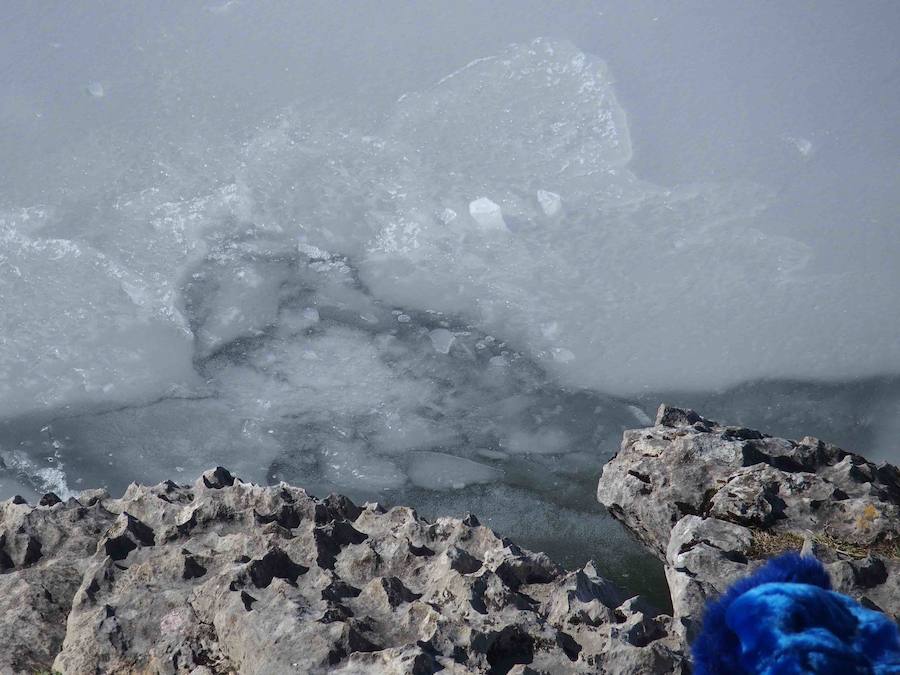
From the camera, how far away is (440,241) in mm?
5523

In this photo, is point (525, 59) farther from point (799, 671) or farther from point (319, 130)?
point (799, 671)

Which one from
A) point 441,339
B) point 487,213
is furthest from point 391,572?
point 487,213

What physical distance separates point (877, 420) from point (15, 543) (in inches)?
155

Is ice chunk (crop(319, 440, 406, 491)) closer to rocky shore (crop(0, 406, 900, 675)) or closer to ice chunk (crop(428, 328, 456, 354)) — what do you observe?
ice chunk (crop(428, 328, 456, 354))

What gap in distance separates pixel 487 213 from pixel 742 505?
3111mm

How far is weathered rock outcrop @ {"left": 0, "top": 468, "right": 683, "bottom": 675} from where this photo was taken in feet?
6.96

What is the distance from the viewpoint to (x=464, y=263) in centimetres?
543

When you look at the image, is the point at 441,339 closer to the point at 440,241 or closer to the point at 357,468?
the point at 440,241

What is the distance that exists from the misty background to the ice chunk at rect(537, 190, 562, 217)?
2cm

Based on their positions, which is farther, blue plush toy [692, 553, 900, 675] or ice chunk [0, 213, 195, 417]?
ice chunk [0, 213, 195, 417]

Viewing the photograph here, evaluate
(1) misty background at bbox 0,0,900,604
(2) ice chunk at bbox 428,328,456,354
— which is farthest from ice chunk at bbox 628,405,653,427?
(2) ice chunk at bbox 428,328,456,354

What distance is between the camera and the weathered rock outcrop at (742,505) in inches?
97.3

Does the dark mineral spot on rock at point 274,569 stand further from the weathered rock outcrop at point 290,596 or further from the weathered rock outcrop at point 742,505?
the weathered rock outcrop at point 742,505

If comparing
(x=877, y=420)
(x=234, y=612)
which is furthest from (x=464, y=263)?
(x=234, y=612)
